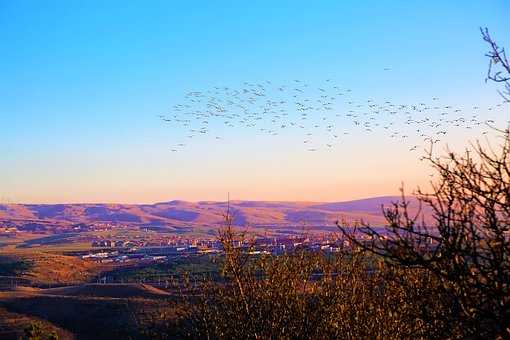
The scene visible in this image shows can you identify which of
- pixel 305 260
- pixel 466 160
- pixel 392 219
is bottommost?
pixel 305 260

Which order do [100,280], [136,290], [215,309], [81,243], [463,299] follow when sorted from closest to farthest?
[463,299], [215,309], [136,290], [100,280], [81,243]

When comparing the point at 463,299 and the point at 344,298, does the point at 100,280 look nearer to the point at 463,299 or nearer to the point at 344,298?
the point at 344,298

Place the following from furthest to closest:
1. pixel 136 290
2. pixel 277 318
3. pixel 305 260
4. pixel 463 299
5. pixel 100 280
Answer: pixel 100 280, pixel 136 290, pixel 305 260, pixel 277 318, pixel 463 299

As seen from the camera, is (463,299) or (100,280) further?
(100,280)

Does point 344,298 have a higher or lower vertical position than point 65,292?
Result: higher

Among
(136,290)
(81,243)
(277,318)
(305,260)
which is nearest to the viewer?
(277,318)

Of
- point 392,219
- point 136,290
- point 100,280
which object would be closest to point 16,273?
A: point 100,280

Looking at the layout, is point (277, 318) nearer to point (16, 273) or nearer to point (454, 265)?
point (454, 265)

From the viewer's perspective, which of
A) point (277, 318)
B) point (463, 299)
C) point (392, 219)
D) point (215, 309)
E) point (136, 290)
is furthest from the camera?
point (136, 290)

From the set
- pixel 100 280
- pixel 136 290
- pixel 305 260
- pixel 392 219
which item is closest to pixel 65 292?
pixel 136 290
